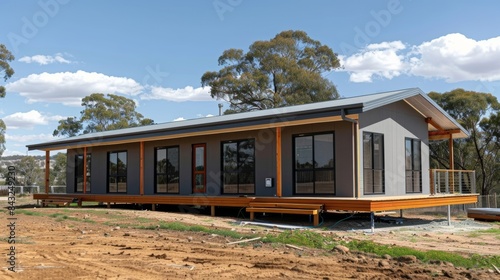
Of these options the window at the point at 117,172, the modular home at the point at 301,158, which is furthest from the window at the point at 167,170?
the window at the point at 117,172

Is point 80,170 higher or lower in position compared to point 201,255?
higher

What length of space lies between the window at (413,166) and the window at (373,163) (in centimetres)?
191

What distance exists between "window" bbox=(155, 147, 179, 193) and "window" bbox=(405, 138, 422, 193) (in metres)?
8.41

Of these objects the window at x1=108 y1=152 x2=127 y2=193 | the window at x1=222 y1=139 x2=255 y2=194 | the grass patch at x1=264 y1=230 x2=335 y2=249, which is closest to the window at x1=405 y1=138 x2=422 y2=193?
the window at x1=222 y1=139 x2=255 y2=194

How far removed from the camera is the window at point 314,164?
14.9 meters

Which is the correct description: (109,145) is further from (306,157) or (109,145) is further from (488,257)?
(488,257)

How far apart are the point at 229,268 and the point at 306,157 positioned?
27.6ft

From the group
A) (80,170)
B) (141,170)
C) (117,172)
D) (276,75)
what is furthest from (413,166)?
(276,75)

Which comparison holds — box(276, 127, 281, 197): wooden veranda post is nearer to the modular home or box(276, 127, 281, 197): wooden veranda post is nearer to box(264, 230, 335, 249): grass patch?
the modular home

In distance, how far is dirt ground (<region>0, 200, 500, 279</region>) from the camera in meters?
6.94

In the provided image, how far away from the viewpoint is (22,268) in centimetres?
707

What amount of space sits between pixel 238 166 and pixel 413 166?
611 cm

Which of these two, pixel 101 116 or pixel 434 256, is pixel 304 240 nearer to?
pixel 434 256

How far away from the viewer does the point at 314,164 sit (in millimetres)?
15156
